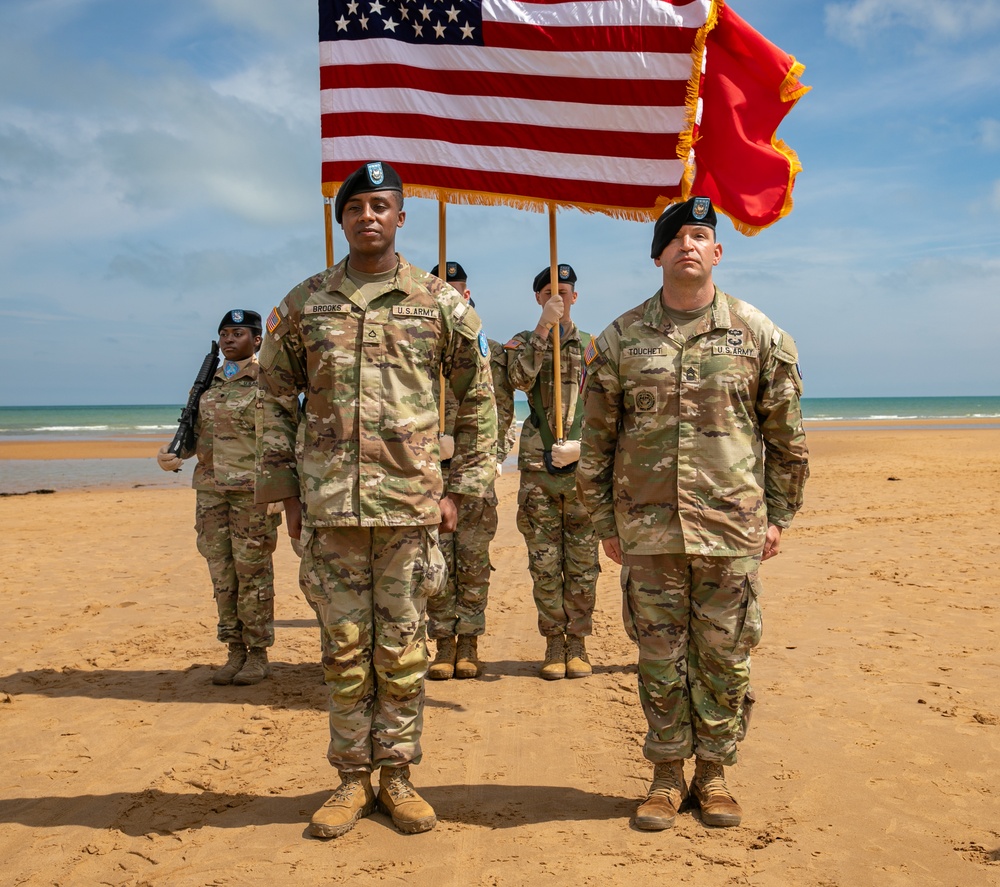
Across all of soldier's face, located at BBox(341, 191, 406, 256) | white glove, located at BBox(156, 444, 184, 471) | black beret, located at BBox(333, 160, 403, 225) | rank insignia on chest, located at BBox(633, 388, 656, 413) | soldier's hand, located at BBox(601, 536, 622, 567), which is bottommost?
soldier's hand, located at BBox(601, 536, 622, 567)

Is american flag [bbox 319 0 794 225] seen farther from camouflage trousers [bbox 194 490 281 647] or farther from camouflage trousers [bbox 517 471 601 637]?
camouflage trousers [bbox 194 490 281 647]

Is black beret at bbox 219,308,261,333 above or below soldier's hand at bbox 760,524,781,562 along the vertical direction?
above

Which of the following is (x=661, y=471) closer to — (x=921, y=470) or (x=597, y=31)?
(x=597, y=31)

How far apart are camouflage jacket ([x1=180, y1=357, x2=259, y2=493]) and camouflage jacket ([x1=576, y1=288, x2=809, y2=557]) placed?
9.13ft

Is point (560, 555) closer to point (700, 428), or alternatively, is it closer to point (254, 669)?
point (254, 669)

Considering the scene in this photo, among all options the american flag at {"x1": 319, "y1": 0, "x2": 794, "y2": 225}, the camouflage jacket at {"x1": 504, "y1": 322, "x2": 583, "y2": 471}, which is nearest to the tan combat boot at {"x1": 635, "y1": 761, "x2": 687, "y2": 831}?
the camouflage jacket at {"x1": 504, "y1": 322, "x2": 583, "y2": 471}

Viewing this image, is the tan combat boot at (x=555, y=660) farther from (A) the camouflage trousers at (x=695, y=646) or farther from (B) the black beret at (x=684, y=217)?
(B) the black beret at (x=684, y=217)

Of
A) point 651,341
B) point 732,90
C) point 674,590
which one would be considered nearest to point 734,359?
point 651,341

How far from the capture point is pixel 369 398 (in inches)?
138

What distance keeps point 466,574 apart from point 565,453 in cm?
112

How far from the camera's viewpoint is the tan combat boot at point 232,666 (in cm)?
570

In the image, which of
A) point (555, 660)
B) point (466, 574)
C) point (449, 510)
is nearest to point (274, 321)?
point (449, 510)

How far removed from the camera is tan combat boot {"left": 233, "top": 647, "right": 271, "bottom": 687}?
566 cm

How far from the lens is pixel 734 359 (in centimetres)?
356
